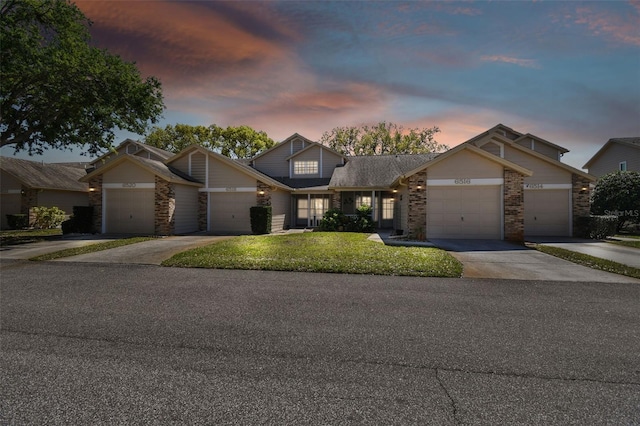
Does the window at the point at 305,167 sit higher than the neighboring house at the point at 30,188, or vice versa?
the window at the point at 305,167

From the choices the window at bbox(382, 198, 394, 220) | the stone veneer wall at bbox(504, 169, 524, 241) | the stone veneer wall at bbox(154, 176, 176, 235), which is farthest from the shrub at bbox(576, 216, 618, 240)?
the stone veneer wall at bbox(154, 176, 176, 235)

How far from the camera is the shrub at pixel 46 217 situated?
77.3ft

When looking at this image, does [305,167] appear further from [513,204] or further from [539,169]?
[539,169]

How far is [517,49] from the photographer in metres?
11.4

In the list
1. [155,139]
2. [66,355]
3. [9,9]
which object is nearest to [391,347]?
[66,355]

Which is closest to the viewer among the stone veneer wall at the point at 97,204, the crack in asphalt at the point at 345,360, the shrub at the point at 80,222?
the crack in asphalt at the point at 345,360

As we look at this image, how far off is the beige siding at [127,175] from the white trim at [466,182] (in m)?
15.8

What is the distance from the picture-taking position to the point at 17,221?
76.1ft

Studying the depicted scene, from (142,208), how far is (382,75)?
50.9 feet

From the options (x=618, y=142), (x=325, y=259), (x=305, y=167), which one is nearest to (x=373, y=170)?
(x=305, y=167)

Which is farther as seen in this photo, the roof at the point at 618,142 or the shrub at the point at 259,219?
the roof at the point at 618,142

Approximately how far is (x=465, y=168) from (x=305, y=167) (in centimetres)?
1328

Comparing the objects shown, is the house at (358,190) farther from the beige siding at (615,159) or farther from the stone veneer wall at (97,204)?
the beige siding at (615,159)

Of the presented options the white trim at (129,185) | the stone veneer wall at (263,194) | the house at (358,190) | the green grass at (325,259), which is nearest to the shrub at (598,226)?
the house at (358,190)
